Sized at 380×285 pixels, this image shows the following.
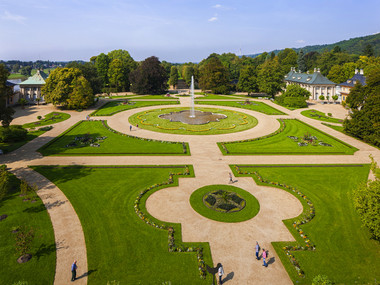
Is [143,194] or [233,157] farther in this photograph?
[233,157]

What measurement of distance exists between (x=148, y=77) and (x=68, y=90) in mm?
42748

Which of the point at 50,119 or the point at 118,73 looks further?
the point at 118,73

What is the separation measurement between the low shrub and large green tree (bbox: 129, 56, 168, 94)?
2763 inches

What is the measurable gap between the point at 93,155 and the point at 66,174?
8.16 m

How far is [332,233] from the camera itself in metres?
25.4

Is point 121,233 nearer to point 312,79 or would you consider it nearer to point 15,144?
point 15,144

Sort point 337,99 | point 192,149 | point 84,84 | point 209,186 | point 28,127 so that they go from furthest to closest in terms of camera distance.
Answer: point 337,99
point 84,84
point 28,127
point 192,149
point 209,186

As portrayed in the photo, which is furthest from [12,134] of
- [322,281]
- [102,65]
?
[102,65]

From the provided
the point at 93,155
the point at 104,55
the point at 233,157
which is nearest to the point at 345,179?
the point at 233,157

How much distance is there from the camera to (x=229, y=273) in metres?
20.5

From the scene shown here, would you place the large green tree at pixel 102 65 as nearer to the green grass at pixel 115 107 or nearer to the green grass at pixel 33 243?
the green grass at pixel 115 107

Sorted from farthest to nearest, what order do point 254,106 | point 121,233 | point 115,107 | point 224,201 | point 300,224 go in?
1. point 254,106
2. point 115,107
3. point 224,201
4. point 300,224
5. point 121,233

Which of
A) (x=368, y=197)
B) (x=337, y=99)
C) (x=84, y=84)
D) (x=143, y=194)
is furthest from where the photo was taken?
(x=337, y=99)

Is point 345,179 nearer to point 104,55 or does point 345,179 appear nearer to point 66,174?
point 66,174
